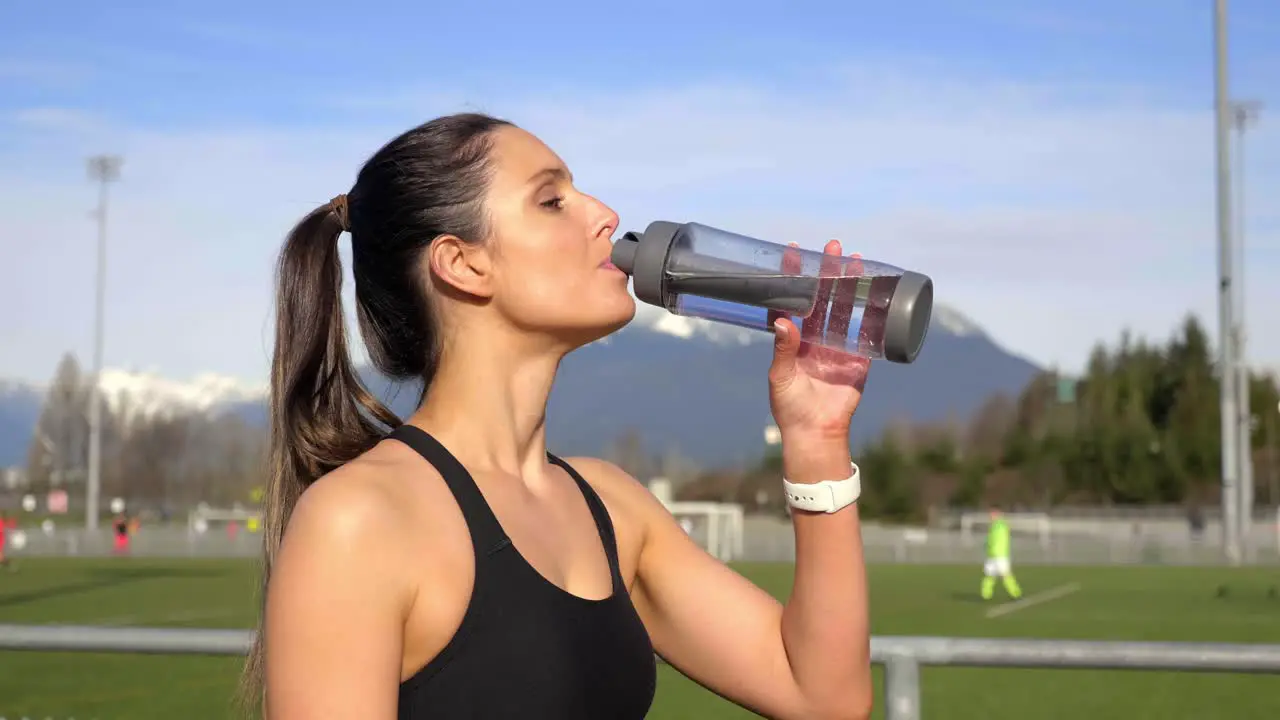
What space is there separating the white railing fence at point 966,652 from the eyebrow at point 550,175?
5.05 ft

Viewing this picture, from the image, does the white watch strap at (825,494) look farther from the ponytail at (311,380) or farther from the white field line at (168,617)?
the white field line at (168,617)

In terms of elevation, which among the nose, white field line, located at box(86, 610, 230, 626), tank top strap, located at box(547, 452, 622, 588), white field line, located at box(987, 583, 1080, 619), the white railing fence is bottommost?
white field line, located at box(987, 583, 1080, 619)

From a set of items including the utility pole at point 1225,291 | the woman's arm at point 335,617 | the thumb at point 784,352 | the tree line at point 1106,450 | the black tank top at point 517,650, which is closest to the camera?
the woman's arm at point 335,617

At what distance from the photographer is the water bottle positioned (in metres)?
2.21

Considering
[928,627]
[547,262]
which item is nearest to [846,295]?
[547,262]

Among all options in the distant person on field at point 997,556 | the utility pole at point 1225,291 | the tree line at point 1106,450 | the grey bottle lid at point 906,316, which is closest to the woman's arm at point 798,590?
the grey bottle lid at point 906,316

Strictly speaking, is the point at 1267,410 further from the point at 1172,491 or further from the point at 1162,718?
the point at 1162,718

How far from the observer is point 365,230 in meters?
2.39

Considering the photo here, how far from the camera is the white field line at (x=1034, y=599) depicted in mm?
23812

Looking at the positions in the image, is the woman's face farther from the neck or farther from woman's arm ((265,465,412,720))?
woman's arm ((265,465,412,720))

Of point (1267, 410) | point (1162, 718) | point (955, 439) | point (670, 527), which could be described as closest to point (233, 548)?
point (1162, 718)

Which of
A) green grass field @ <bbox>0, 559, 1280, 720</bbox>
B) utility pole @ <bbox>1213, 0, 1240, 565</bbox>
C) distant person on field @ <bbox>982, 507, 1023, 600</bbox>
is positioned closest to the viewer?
green grass field @ <bbox>0, 559, 1280, 720</bbox>

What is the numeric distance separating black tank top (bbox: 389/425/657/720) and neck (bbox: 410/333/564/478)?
8 centimetres

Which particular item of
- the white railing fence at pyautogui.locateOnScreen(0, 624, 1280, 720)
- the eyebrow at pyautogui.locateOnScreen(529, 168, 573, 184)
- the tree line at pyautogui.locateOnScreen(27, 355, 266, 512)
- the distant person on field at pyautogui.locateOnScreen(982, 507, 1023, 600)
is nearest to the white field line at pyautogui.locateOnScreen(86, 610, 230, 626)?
the distant person on field at pyautogui.locateOnScreen(982, 507, 1023, 600)
